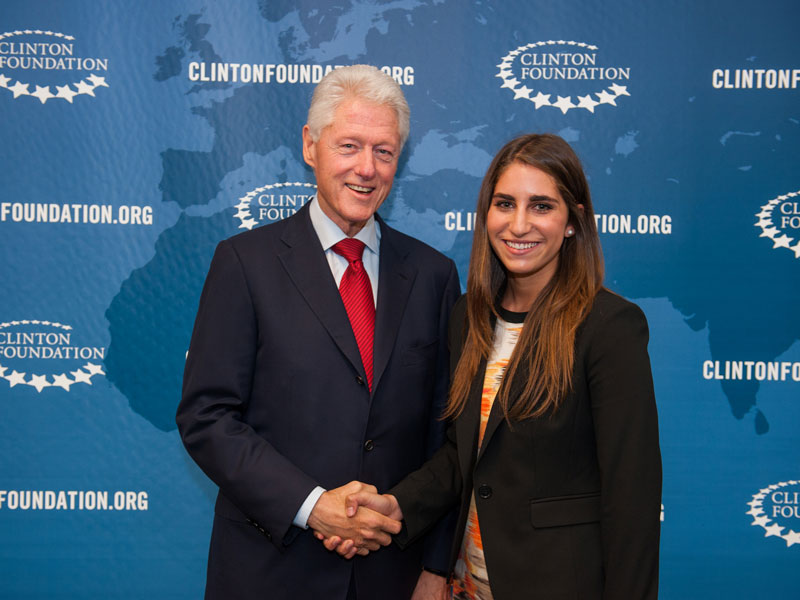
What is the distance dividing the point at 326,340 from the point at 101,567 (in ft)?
5.65

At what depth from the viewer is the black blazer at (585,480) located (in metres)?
1.30

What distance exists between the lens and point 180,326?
254cm

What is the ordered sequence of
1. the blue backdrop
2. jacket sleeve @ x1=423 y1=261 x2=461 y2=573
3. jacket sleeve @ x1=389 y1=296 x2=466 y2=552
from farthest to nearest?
1. the blue backdrop
2. jacket sleeve @ x1=423 y1=261 x2=461 y2=573
3. jacket sleeve @ x1=389 y1=296 x2=466 y2=552

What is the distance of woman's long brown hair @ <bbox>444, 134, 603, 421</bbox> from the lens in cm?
137

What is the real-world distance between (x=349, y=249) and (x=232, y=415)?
0.54 meters

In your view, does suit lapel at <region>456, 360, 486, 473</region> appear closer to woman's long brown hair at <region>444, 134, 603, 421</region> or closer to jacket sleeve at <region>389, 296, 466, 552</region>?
woman's long brown hair at <region>444, 134, 603, 421</region>

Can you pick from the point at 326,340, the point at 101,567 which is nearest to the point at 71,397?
the point at 101,567

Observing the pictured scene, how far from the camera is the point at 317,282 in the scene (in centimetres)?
160

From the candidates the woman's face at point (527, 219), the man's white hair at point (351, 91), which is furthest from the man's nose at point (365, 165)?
the woman's face at point (527, 219)

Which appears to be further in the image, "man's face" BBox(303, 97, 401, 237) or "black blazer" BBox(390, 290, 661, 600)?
"man's face" BBox(303, 97, 401, 237)

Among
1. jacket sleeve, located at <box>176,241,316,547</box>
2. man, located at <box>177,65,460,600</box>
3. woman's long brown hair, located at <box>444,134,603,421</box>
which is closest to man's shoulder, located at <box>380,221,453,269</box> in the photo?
man, located at <box>177,65,460,600</box>

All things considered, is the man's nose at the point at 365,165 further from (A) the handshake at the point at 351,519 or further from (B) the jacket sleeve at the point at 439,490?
(A) the handshake at the point at 351,519

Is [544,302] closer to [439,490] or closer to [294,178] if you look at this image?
[439,490]

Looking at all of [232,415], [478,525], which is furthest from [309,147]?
[478,525]
